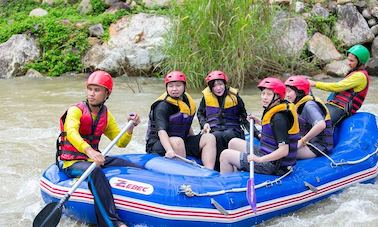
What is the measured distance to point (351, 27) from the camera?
A: 1107 cm

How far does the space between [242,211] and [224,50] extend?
5.12 m

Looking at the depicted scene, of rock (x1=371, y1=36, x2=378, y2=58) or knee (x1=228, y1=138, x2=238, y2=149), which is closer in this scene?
knee (x1=228, y1=138, x2=238, y2=149)

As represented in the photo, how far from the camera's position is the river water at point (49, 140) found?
3.94 meters

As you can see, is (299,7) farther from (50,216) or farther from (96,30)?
(50,216)

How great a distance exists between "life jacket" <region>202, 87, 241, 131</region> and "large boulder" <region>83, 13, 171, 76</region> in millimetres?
5345

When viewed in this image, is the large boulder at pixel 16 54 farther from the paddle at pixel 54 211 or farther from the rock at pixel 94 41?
the paddle at pixel 54 211

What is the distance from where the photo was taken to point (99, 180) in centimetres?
354

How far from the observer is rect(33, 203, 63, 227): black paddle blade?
136 inches

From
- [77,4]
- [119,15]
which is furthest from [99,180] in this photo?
[77,4]

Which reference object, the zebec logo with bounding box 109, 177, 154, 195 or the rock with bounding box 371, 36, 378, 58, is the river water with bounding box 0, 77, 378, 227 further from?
the rock with bounding box 371, 36, 378, 58

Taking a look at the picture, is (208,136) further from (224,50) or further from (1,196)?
(224,50)

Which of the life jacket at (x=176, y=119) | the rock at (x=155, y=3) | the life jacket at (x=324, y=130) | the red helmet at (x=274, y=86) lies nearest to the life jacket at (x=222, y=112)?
the life jacket at (x=176, y=119)

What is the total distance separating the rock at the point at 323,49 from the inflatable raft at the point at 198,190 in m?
6.30

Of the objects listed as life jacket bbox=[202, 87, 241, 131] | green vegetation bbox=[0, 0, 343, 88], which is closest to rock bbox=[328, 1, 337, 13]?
green vegetation bbox=[0, 0, 343, 88]
